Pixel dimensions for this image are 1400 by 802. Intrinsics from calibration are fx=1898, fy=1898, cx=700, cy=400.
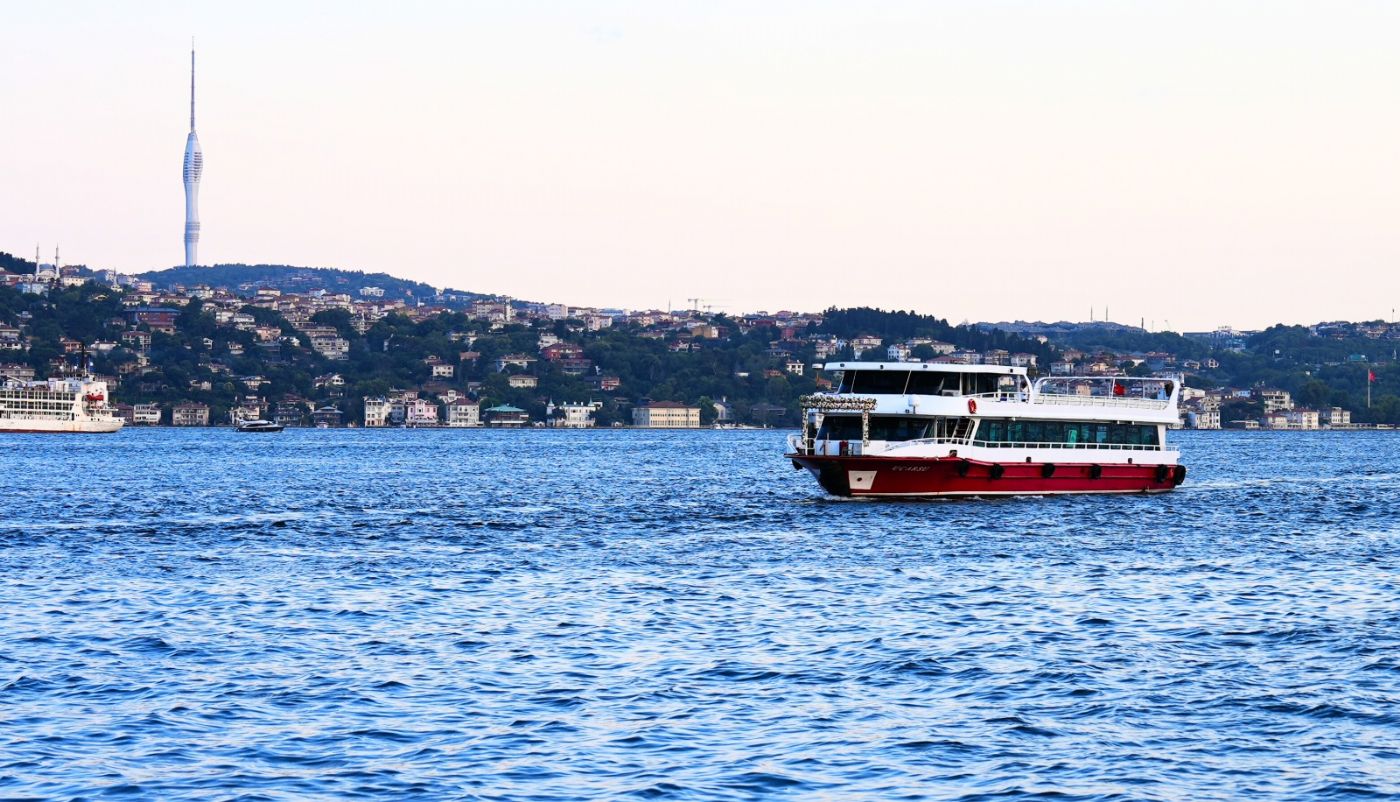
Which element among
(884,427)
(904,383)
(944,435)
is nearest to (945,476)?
(944,435)

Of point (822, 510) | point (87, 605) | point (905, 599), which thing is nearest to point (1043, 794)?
point (905, 599)

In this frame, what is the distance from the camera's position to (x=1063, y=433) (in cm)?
7150

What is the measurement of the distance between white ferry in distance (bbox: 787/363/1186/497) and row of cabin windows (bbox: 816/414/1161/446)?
0.12 ft

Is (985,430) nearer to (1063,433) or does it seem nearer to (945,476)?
(945,476)

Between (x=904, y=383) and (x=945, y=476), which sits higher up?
(x=904, y=383)

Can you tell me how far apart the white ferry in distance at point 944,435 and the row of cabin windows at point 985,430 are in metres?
0.04

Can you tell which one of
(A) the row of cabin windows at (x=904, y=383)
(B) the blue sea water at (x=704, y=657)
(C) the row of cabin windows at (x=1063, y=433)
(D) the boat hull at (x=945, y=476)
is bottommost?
(B) the blue sea water at (x=704, y=657)

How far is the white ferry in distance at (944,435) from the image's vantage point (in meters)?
65.9

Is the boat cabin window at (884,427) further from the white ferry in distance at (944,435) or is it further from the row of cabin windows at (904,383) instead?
the row of cabin windows at (904,383)

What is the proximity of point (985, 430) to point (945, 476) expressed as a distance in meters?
2.66

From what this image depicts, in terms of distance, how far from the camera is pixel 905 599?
3912 cm

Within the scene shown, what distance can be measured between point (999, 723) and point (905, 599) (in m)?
13.4

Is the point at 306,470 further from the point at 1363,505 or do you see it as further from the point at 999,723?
the point at 999,723

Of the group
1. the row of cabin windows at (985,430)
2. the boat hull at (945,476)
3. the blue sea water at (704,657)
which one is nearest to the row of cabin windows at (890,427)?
the row of cabin windows at (985,430)
